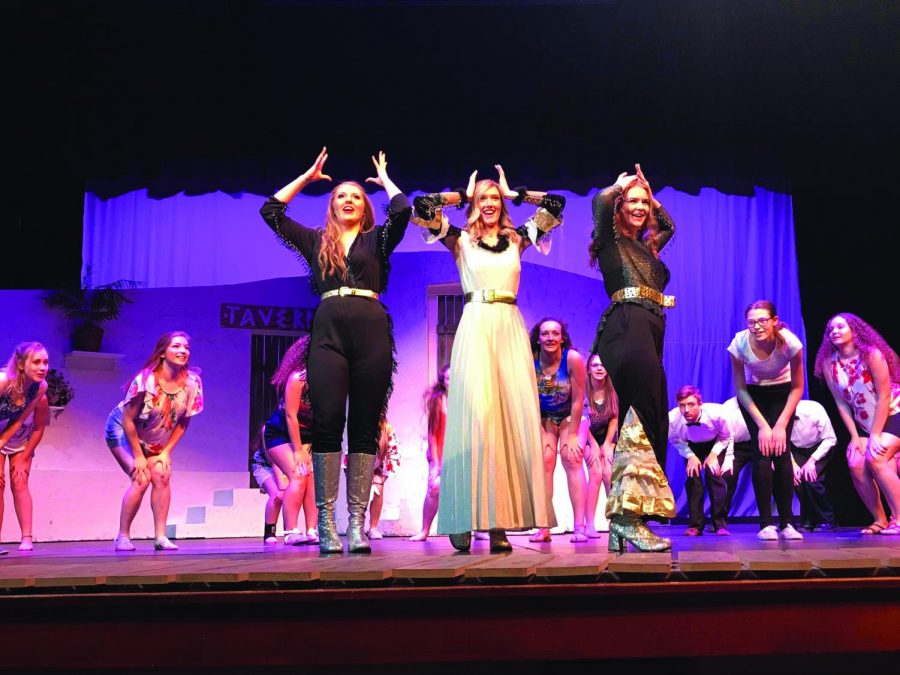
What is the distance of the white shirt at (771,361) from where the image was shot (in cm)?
595

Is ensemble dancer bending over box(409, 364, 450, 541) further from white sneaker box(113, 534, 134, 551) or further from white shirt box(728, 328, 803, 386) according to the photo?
white shirt box(728, 328, 803, 386)

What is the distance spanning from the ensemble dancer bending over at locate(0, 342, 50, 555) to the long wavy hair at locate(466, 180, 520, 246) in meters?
3.80

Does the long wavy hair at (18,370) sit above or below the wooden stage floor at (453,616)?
above

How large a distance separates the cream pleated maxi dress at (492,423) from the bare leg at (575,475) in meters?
2.17

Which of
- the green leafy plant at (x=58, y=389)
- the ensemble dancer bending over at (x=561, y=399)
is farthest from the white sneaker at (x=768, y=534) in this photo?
the green leafy plant at (x=58, y=389)

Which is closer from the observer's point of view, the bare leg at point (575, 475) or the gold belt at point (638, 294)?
the gold belt at point (638, 294)

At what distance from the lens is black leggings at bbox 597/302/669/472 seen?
159 inches

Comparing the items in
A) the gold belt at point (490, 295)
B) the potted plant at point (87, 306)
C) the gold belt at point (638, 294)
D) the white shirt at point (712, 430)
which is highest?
the potted plant at point (87, 306)

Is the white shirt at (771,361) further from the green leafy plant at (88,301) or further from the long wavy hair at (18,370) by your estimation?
the green leafy plant at (88,301)

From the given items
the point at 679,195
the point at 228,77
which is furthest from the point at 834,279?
the point at 228,77

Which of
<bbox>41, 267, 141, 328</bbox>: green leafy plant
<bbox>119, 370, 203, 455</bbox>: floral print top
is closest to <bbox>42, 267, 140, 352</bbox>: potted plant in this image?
<bbox>41, 267, 141, 328</bbox>: green leafy plant

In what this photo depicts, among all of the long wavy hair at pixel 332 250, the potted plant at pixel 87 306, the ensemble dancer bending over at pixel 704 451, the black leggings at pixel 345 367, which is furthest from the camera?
the potted plant at pixel 87 306

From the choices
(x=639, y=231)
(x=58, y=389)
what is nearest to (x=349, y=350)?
(x=639, y=231)

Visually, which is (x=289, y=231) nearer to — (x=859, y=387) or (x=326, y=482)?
(x=326, y=482)
